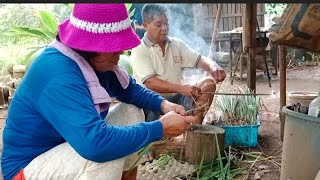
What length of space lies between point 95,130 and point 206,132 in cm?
189

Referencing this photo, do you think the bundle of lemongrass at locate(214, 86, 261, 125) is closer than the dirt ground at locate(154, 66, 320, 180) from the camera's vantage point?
No

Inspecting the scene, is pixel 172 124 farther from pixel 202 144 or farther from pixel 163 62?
pixel 163 62

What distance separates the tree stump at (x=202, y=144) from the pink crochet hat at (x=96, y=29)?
174 centimetres

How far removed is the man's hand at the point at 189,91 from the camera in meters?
3.79

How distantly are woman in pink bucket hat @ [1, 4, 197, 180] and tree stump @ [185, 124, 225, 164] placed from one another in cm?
142

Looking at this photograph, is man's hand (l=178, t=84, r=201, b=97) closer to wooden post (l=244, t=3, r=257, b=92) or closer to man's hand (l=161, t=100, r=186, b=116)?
man's hand (l=161, t=100, r=186, b=116)

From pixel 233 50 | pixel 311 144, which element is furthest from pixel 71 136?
pixel 233 50

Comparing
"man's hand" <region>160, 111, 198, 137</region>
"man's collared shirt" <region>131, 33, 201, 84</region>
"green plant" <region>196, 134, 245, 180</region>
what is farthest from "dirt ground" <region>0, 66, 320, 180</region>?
"man's hand" <region>160, 111, 198, 137</region>

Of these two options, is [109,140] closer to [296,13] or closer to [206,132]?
[296,13]

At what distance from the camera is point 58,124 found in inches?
82.2

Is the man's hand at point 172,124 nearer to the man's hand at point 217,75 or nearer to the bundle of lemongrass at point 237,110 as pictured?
the man's hand at point 217,75

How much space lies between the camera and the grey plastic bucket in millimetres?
2791

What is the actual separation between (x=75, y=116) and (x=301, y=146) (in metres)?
1.53

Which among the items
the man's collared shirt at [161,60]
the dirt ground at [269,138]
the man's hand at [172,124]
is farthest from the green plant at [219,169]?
the man's hand at [172,124]
